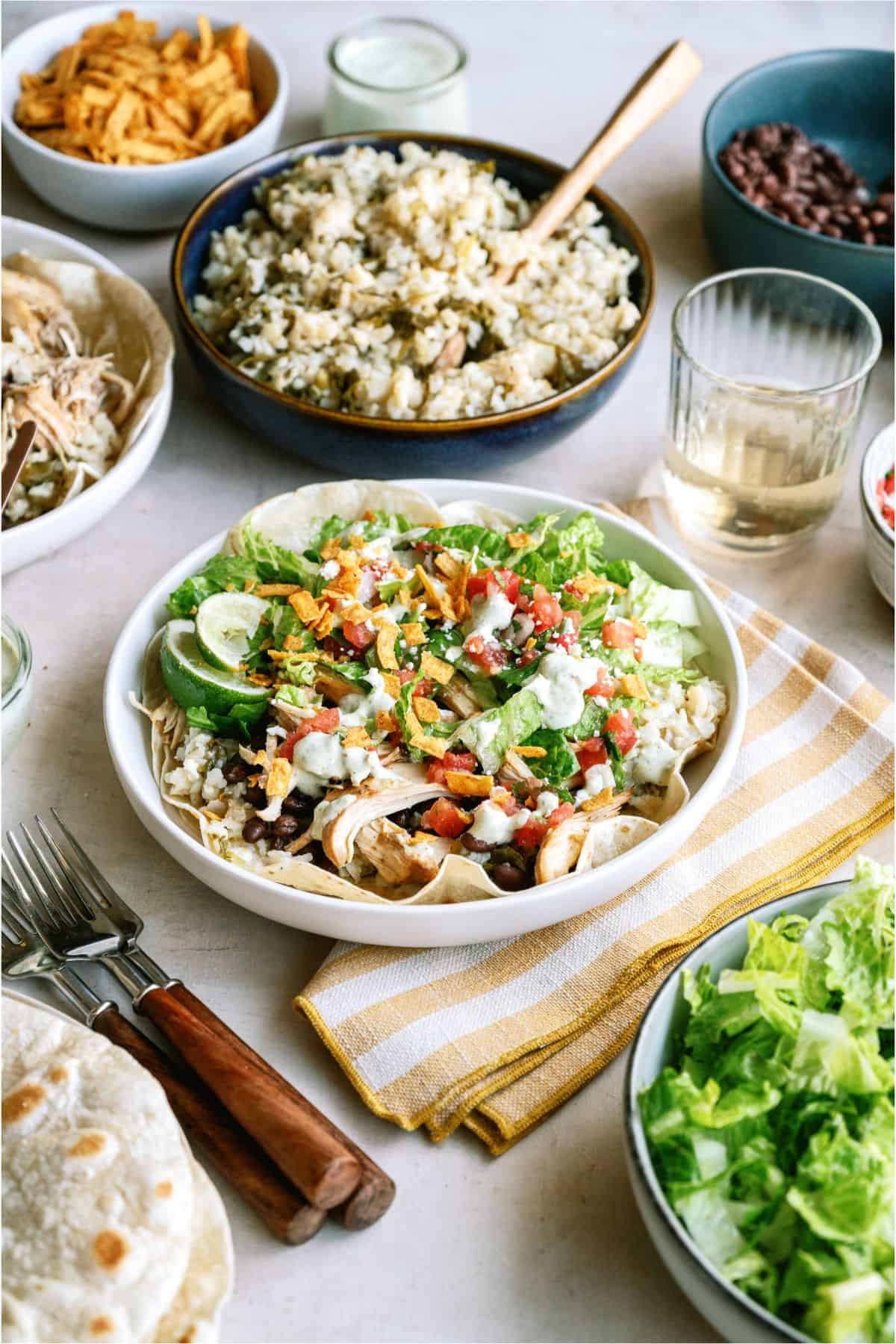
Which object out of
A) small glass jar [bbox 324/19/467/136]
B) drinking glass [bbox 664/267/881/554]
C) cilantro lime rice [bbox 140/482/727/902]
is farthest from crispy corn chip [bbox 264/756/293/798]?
small glass jar [bbox 324/19/467/136]

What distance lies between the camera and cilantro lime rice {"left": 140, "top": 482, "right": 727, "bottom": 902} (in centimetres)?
206

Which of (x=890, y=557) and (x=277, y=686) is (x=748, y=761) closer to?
(x=890, y=557)

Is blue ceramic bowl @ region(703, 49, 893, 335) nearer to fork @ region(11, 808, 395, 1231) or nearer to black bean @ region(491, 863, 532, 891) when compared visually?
black bean @ region(491, 863, 532, 891)

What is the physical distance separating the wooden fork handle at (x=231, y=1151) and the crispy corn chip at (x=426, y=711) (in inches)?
26.4

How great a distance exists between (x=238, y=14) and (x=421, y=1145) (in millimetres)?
4028

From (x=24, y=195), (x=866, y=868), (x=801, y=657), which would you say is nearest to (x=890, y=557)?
(x=801, y=657)

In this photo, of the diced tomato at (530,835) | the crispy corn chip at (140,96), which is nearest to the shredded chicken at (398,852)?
the diced tomato at (530,835)

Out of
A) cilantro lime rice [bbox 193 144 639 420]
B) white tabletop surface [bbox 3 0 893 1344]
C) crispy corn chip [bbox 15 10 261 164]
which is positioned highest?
crispy corn chip [bbox 15 10 261 164]

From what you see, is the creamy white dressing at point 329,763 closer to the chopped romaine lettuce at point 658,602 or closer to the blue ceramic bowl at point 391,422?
the chopped romaine lettuce at point 658,602

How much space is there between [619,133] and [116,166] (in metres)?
1.30

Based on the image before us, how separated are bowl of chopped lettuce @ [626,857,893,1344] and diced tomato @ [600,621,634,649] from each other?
2.01 ft

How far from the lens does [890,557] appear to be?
2.54 m

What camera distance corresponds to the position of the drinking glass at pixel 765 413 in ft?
8.68

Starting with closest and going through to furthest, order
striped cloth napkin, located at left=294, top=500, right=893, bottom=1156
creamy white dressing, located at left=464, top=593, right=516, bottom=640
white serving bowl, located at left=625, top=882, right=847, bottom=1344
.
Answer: white serving bowl, located at left=625, top=882, right=847, bottom=1344 < striped cloth napkin, located at left=294, top=500, right=893, bottom=1156 < creamy white dressing, located at left=464, top=593, right=516, bottom=640
